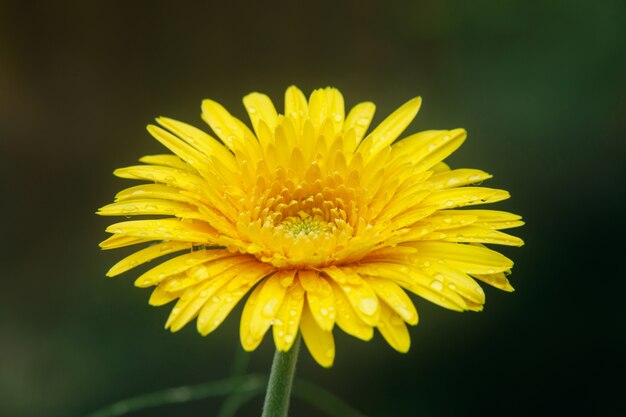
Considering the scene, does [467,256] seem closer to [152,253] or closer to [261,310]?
[261,310]

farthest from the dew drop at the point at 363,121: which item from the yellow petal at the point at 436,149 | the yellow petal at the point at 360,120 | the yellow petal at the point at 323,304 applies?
the yellow petal at the point at 323,304

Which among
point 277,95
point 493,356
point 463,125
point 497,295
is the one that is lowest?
point 493,356

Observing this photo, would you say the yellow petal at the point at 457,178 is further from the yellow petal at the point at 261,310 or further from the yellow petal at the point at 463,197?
the yellow petal at the point at 261,310

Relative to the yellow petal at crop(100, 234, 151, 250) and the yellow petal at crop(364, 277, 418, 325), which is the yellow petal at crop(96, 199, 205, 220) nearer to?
the yellow petal at crop(100, 234, 151, 250)

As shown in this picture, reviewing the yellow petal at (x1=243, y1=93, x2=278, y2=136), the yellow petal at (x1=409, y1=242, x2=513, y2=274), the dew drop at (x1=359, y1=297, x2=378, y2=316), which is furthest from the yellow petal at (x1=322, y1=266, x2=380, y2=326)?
the yellow petal at (x1=243, y1=93, x2=278, y2=136)
